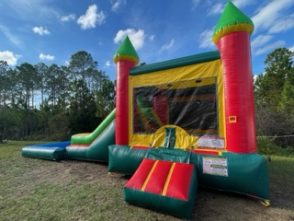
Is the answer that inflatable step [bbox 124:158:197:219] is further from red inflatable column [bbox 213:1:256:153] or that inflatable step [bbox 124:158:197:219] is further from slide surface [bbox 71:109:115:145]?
slide surface [bbox 71:109:115:145]

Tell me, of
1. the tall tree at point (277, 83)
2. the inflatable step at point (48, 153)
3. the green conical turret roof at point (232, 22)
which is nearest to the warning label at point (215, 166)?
the green conical turret roof at point (232, 22)

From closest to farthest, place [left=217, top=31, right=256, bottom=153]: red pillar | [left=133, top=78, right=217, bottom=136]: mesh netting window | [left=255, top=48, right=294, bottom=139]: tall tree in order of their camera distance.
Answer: [left=217, top=31, right=256, bottom=153]: red pillar < [left=133, top=78, right=217, bottom=136]: mesh netting window < [left=255, top=48, right=294, bottom=139]: tall tree

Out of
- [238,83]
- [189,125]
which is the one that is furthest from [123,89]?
[238,83]

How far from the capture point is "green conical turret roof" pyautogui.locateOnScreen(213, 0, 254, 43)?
2973 millimetres

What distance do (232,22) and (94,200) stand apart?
3.30 m

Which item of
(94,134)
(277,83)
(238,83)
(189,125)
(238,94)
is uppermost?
(277,83)

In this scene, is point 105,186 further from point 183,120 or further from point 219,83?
point 219,83

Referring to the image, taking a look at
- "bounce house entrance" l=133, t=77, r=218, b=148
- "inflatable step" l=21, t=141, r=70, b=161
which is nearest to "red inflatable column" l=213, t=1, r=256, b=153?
"bounce house entrance" l=133, t=77, r=218, b=148

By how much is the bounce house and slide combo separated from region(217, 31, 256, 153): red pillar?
13 mm

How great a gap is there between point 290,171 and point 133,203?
3.81 m

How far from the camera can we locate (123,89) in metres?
4.25

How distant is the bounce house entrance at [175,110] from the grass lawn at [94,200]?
1041mm

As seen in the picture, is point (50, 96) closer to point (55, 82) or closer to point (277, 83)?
point (55, 82)

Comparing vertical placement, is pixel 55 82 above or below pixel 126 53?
above
